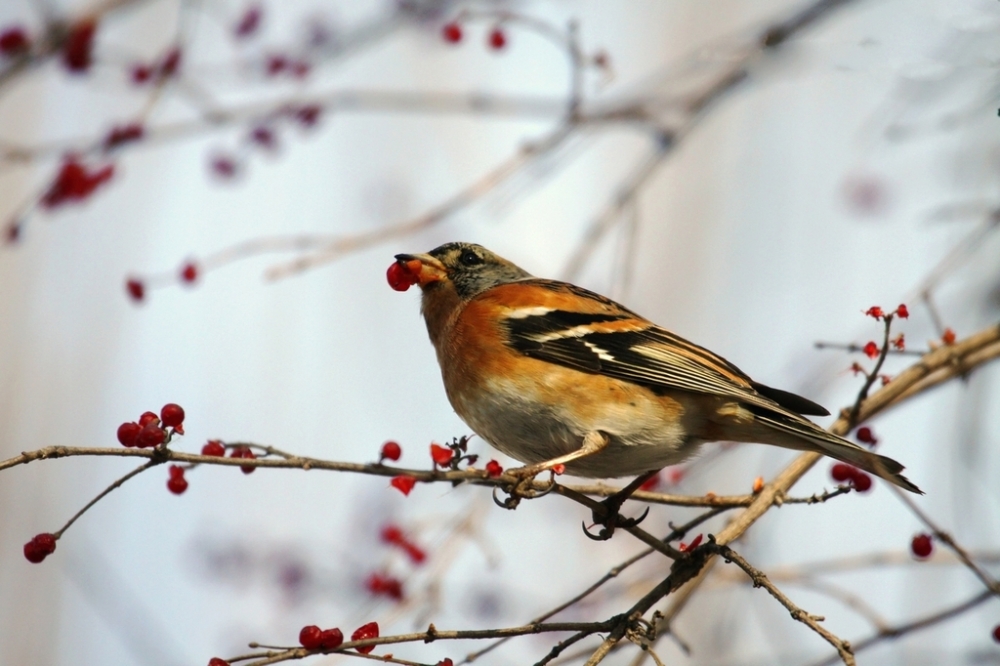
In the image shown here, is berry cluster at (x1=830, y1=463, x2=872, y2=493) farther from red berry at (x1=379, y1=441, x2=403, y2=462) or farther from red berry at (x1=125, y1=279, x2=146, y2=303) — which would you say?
red berry at (x1=125, y1=279, x2=146, y2=303)

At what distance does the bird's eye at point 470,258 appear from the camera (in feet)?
15.4

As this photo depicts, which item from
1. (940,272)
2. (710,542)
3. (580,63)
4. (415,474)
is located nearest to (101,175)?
(580,63)

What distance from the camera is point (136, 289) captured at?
4.85 metres

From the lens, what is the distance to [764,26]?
4676 millimetres

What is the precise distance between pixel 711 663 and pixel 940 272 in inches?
104

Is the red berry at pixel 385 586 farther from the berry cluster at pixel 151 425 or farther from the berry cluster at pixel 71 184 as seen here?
the berry cluster at pixel 71 184

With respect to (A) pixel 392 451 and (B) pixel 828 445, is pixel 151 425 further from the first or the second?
(B) pixel 828 445

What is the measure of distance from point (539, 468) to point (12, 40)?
3631 millimetres

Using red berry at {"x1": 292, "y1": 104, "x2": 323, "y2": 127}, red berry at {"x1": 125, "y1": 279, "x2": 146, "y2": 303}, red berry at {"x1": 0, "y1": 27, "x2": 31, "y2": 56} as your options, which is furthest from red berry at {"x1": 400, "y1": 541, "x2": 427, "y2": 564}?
red berry at {"x1": 0, "y1": 27, "x2": 31, "y2": 56}

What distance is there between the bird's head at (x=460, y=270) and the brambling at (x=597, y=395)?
0.30m

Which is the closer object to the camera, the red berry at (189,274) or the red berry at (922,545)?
the red berry at (922,545)

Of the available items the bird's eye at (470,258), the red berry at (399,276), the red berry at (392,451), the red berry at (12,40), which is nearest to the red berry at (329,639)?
the red berry at (392,451)

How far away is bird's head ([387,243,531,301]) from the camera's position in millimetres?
4523

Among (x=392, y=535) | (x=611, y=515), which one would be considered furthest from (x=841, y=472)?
(x=392, y=535)
